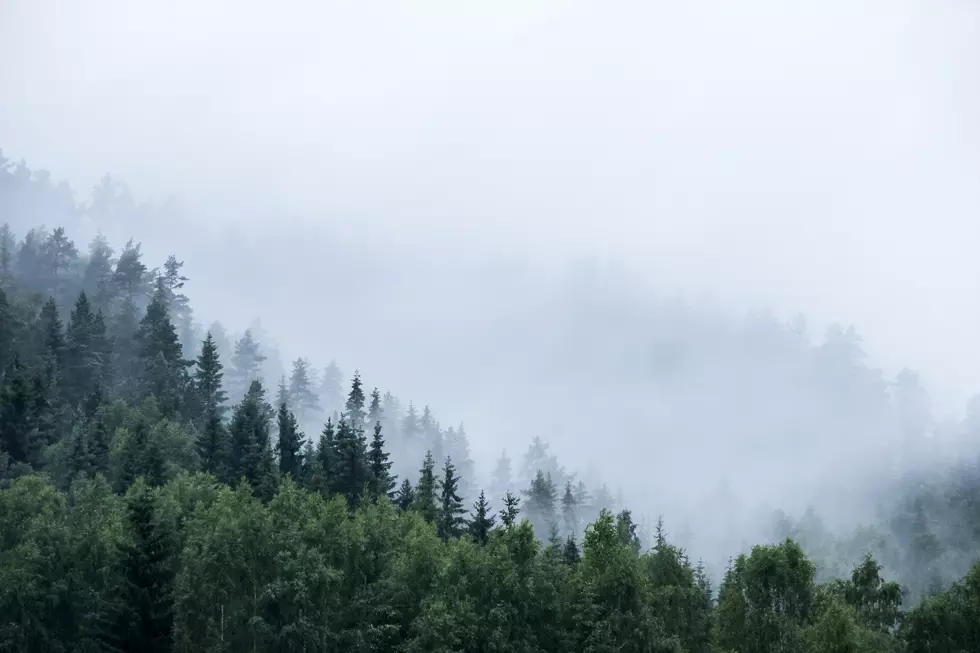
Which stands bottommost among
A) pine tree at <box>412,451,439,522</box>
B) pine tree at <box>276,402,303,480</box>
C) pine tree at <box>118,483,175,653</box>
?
pine tree at <box>118,483,175,653</box>

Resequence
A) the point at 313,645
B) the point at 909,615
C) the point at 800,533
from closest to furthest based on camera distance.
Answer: the point at 313,645
the point at 909,615
the point at 800,533

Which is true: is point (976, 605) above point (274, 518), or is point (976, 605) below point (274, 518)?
below

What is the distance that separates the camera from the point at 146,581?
6494cm

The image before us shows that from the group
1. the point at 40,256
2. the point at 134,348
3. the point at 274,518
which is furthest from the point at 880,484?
the point at 40,256

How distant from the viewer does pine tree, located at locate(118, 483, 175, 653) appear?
6322 centimetres

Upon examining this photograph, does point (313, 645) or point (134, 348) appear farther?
point (134, 348)

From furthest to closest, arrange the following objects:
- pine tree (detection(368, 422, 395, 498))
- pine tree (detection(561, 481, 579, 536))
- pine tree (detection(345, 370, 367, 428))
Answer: pine tree (detection(561, 481, 579, 536)) → pine tree (detection(345, 370, 367, 428)) → pine tree (detection(368, 422, 395, 498))

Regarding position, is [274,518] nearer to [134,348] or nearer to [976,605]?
[976,605]

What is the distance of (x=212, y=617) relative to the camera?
58.7 meters

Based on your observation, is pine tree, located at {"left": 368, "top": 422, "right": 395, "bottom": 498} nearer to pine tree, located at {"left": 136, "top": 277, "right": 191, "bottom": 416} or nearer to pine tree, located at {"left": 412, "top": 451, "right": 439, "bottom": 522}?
pine tree, located at {"left": 412, "top": 451, "right": 439, "bottom": 522}

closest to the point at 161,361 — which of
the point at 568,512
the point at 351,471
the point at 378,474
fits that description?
the point at 378,474

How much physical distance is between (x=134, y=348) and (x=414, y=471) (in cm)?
6781

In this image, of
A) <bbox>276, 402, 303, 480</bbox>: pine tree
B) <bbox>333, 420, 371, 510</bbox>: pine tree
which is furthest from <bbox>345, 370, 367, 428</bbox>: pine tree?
<bbox>333, 420, 371, 510</bbox>: pine tree

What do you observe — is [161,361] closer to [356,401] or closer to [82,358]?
[82,358]
